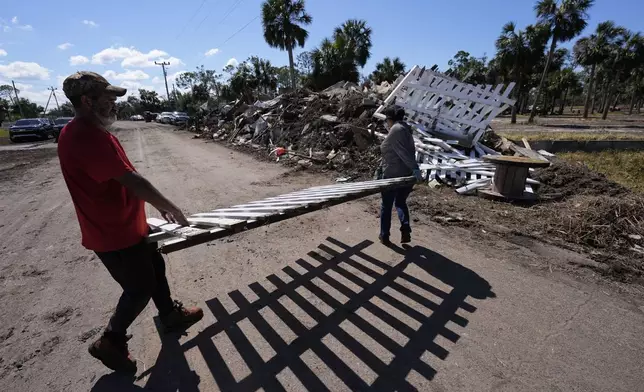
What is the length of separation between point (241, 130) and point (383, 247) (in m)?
13.8

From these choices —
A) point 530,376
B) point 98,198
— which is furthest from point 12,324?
point 530,376

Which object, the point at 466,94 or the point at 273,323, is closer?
the point at 273,323

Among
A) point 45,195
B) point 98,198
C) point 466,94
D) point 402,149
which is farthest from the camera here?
point 466,94

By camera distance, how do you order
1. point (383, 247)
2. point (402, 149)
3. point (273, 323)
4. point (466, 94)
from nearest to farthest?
1. point (273, 323)
2. point (402, 149)
3. point (383, 247)
4. point (466, 94)

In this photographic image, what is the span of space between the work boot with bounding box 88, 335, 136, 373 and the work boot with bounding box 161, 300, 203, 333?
1.42ft

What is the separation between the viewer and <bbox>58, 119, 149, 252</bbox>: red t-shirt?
6.03ft

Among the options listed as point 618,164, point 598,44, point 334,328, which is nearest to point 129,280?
point 334,328

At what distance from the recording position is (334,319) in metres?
2.85

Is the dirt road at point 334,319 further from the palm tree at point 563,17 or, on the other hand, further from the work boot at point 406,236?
the palm tree at point 563,17

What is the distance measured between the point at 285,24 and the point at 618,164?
1019 inches

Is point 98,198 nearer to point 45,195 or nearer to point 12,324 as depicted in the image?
point 12,324

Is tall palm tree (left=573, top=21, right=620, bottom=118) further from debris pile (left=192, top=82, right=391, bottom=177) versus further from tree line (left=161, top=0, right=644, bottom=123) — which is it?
debris pile (left=192, top=82, right=391, bottom=177)

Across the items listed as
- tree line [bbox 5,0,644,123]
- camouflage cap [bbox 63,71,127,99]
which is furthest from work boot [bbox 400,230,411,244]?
tree line [bbox 5,0,644,123]

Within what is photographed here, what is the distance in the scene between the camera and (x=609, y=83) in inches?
1328
